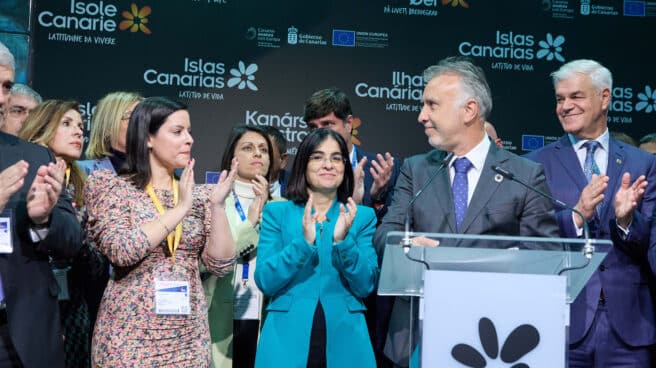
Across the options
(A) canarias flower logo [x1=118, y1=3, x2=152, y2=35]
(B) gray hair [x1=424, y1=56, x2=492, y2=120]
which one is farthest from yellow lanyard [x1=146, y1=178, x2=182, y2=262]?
(A) canarias flower logo [x1=118, y1=3, x2=152, y2=35]

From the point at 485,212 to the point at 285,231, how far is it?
3.29 ft

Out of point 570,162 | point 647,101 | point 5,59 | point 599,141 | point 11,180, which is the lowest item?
→ point 11,180

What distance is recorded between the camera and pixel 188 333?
346cm

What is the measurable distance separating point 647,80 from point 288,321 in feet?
15.6

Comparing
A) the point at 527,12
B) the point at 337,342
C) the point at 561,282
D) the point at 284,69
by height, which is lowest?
the point at 337,342

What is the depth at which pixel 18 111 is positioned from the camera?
5012mm

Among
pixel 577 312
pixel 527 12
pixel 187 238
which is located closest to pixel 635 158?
pixel 577 312

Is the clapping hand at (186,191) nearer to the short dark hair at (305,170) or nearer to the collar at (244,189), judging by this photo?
the short dark hair at (305,170)

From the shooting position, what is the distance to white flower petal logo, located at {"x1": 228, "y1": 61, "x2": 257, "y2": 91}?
6.75 metres

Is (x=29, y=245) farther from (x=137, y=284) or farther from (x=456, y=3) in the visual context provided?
(x=456, y=3)

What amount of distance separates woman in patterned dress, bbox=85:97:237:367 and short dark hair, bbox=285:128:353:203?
48 cm

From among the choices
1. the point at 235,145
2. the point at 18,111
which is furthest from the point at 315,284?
the point at 18,111

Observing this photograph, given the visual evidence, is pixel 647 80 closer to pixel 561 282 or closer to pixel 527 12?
pixel 527 12

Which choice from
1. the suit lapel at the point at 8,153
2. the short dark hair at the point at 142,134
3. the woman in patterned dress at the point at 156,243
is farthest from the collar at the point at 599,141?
the suit lapel at the point at 8,153
